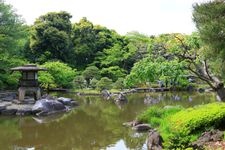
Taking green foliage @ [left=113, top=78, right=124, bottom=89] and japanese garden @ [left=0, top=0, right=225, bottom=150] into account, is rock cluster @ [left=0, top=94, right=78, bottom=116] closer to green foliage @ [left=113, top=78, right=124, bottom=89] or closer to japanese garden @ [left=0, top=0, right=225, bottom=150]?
japanese garden @ [left=0, top=0, right=225, bottom=150]

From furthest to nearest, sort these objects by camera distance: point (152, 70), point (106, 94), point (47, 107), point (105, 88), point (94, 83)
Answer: point (94, 83)
point (105, 88)
point (106, 94)
point (152, 70)
point (47, 107)

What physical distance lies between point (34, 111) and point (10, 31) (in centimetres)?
929

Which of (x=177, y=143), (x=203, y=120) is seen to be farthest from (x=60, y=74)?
(x=177, y=143)

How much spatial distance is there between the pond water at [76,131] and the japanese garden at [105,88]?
0.13 feet

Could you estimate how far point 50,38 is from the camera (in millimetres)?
35969

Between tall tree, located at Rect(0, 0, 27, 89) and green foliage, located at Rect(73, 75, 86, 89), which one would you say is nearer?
tall tree, located at Rect(0, 0, 27, 89)

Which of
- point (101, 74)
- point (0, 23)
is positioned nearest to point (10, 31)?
point (0, 23)

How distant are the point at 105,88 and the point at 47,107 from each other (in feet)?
37.6

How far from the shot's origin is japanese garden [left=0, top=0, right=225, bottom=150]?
1146 cm

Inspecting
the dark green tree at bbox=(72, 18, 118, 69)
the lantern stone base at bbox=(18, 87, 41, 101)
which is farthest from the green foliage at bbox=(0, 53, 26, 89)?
the dark green tree at bbox=(72, 18, 118, 69)

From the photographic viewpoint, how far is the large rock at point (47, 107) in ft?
65.4

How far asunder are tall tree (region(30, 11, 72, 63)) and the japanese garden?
0.10 meters

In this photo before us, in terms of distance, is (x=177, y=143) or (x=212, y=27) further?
(x=212, y=27)

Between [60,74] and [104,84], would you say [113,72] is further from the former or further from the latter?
[60,74]
